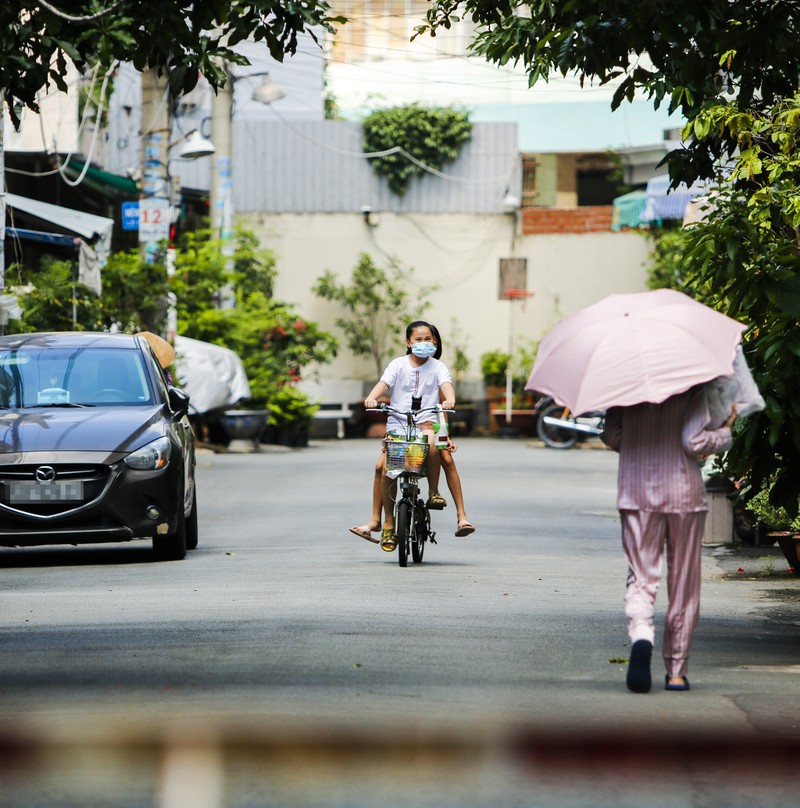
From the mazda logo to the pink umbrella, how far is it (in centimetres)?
561

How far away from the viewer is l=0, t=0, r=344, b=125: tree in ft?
26.9

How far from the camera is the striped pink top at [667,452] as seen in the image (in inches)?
286

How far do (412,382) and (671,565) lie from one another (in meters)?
5.63

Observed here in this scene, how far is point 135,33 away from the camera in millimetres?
8539

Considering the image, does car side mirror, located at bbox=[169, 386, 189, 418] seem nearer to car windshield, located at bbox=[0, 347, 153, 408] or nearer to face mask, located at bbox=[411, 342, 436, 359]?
car windshield, located at bbox=[0, 347, 153, 408]

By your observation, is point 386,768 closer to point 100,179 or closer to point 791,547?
point 791,547

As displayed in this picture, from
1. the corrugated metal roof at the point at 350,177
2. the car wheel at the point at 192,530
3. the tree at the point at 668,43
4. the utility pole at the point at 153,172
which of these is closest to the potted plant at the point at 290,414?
the utility pole at the point at 153,172

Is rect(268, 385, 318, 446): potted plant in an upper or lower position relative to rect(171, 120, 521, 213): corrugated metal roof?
lower

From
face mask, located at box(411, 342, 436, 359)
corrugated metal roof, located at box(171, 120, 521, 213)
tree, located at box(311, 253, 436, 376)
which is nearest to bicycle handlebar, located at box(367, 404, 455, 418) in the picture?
face mask, located at box(411, 342, 436, 359)

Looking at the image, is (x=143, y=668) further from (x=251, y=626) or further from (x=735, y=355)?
(x=735, y=355)

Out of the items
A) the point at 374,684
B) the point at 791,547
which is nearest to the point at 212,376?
the point at 791,547

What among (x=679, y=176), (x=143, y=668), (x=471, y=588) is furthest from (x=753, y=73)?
(x=143, y=668)

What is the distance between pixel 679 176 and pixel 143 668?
4.47 meters

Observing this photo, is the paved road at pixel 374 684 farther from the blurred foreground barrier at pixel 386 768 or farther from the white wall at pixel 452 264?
the white wall at pixel 452 264
